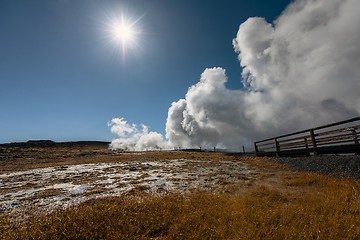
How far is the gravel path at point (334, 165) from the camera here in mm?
10250

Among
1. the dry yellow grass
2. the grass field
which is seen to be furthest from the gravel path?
the dry yellow grass

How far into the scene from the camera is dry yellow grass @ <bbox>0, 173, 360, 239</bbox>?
195 inches

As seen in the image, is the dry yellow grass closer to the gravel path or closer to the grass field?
the grass field

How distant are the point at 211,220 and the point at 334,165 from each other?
9.52 metres

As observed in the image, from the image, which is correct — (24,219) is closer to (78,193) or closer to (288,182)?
(78,193)

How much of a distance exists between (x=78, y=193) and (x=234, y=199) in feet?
23.3

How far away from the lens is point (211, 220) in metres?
5.72

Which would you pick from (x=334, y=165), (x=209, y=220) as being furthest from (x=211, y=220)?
(x=334, y=165)

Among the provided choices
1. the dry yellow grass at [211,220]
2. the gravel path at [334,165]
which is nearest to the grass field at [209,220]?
the dry yellow grass at [211,220]

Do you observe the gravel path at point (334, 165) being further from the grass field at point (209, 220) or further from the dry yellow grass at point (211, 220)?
the dry yellow grass at point (211, 220)

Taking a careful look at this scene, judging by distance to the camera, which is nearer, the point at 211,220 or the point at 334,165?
the point at 211,220

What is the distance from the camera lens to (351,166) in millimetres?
10617

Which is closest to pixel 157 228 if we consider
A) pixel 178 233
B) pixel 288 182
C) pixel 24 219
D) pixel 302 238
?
pixel 178 233

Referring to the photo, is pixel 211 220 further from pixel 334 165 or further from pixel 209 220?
pixel 334 165
